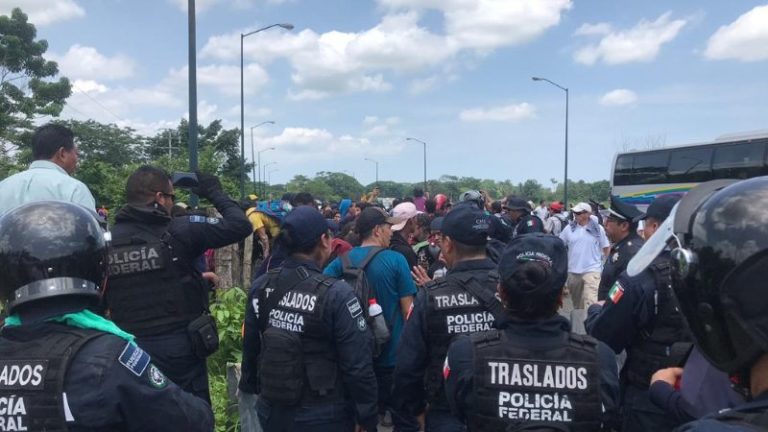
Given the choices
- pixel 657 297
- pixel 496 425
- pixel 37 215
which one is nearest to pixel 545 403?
pixel 496 425

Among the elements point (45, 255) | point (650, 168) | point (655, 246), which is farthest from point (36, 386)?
point (650, 168)

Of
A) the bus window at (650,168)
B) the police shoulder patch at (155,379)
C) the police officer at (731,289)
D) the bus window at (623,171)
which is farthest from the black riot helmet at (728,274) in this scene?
the bus window at (623,171)

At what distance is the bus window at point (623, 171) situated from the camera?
24.2 m

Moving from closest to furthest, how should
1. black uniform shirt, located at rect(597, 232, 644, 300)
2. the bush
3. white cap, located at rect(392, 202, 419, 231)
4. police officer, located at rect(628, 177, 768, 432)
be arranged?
police officer, located at rect(628, 177, 768, 432), black uniform shirt, located at rect(597, 232, 644, 300), the bush, white cap, located at rect(392, 202, 419, 231)

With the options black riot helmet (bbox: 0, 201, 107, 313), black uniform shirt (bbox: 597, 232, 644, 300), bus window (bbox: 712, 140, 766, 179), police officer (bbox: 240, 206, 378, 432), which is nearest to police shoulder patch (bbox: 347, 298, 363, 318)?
police officer (bbox: 240, 206, 378, 432)

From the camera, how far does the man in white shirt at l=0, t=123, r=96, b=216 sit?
3994 mm

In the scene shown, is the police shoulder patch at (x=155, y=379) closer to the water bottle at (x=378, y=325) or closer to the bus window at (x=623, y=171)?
the water bottle at (x=378, y=325)

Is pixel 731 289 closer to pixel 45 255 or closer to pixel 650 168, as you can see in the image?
pixel 45 255

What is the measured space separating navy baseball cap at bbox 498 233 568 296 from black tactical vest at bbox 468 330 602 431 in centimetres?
21

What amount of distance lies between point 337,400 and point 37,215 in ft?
6.58

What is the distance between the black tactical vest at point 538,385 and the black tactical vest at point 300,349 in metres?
1.22

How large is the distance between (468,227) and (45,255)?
222 centimetres

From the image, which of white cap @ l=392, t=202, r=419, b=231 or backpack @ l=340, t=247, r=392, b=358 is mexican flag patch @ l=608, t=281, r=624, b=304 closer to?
backpack @ l=340, t=247, r=392, b=358

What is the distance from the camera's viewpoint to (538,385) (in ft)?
7.70
